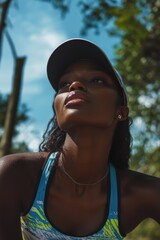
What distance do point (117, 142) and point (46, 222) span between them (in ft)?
2.44

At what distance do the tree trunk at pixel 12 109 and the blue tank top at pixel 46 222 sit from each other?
458cm

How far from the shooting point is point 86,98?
8.86 ft

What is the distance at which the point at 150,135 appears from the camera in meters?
14.7

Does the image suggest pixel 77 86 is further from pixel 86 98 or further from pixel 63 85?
pixel 63 85

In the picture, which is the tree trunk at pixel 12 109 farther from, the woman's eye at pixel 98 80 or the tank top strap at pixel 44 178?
the woman's eye at pixel 98 80

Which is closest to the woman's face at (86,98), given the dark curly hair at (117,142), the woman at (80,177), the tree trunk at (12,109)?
the woman at (80,177)

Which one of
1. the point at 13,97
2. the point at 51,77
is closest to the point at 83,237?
the point at 51,77

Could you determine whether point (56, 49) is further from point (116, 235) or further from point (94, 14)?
point (94, 14)

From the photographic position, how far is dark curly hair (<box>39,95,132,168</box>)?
323 centimetres

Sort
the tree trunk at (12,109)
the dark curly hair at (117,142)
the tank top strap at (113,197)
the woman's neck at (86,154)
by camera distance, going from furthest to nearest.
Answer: the tree trunk at (12,109), the dark curly hair at (117,142), the tank top strap at (113,197), the woman's neck at (86,154)

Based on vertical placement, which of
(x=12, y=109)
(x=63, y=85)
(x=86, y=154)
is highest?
(x=63, y=85)

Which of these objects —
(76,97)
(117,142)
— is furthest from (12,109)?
(76,97)

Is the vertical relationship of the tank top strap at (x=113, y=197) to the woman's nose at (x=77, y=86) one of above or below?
below

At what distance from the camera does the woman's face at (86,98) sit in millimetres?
2680
